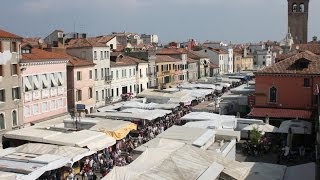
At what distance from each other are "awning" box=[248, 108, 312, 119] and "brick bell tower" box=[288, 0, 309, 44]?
46.2 meters

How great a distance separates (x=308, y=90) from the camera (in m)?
36.1

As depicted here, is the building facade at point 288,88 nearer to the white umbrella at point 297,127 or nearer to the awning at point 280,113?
the awning at point 280,113

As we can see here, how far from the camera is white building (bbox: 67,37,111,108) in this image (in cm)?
4662

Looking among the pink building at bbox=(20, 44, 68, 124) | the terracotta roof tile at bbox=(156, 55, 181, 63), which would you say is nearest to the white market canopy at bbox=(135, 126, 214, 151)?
the pink building at bbox=(20, 44, 68, 124)

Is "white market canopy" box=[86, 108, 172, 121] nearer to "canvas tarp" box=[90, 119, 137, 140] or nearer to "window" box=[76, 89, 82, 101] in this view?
"canvas tarp" box=[90, 119, 137, 140]

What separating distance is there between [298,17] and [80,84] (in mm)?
48698

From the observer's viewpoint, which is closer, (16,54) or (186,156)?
(186,156)

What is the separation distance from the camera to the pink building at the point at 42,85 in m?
35.5

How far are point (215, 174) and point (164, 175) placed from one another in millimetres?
2334

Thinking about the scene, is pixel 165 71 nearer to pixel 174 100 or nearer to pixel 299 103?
pixel 174 100

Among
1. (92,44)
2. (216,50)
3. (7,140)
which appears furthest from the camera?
(216,50)

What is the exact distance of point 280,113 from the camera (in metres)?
35.9

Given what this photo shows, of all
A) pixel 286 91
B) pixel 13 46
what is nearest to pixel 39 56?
pixel 13 46

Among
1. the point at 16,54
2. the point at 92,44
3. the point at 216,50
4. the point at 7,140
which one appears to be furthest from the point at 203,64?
the point at 7,140
